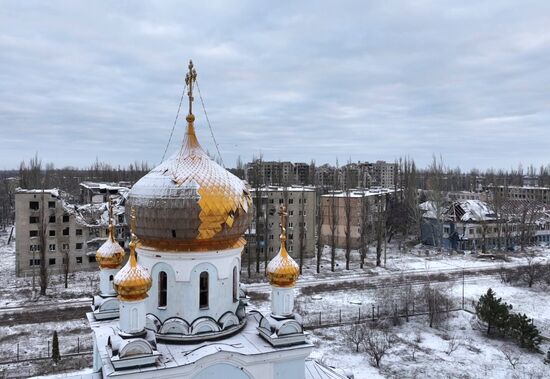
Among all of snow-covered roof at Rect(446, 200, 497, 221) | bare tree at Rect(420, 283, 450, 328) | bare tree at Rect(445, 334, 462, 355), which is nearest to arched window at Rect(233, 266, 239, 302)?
bare tree at Rect(445, 334, 462, 355)

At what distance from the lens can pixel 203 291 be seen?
816 centimetres

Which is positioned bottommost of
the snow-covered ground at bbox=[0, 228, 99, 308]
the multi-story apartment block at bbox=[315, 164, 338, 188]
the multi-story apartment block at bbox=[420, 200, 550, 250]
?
the snow-covered ground at bbox=[0, 228, 99, 308]

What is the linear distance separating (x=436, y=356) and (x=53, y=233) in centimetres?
2237

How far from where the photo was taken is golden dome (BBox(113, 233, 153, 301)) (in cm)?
689

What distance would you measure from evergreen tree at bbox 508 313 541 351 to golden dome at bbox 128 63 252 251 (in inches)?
528

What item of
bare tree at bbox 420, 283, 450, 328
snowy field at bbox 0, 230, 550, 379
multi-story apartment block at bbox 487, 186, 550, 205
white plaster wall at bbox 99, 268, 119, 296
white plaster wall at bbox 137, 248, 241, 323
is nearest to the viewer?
white plaster wall at bbox 137, 248, 241, 323

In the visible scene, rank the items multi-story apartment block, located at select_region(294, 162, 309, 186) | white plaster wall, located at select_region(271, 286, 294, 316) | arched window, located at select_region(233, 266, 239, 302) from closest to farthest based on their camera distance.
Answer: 1. white plaster wall, located at select_region(271, 286, 294, 316)
2. arched window, located at select_region(233, 266, 239, 302)
3. multi-story apartment block, located at select_region(294, 162, 309, 186)

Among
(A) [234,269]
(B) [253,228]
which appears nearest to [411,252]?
(B) [253,228]

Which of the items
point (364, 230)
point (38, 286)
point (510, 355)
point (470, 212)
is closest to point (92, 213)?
point (38, 286)

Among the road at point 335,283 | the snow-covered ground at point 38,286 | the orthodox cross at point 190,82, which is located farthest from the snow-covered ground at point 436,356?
the snow-covered ground at point 38,286

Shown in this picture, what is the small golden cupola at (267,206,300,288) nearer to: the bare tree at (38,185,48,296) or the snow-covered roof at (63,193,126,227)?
the bare tree at (38,185,48,296)

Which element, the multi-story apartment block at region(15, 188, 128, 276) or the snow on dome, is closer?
the snow on dome

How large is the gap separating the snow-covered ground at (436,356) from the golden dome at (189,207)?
29.6 ft

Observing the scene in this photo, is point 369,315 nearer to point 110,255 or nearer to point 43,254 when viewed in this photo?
point 110,255
